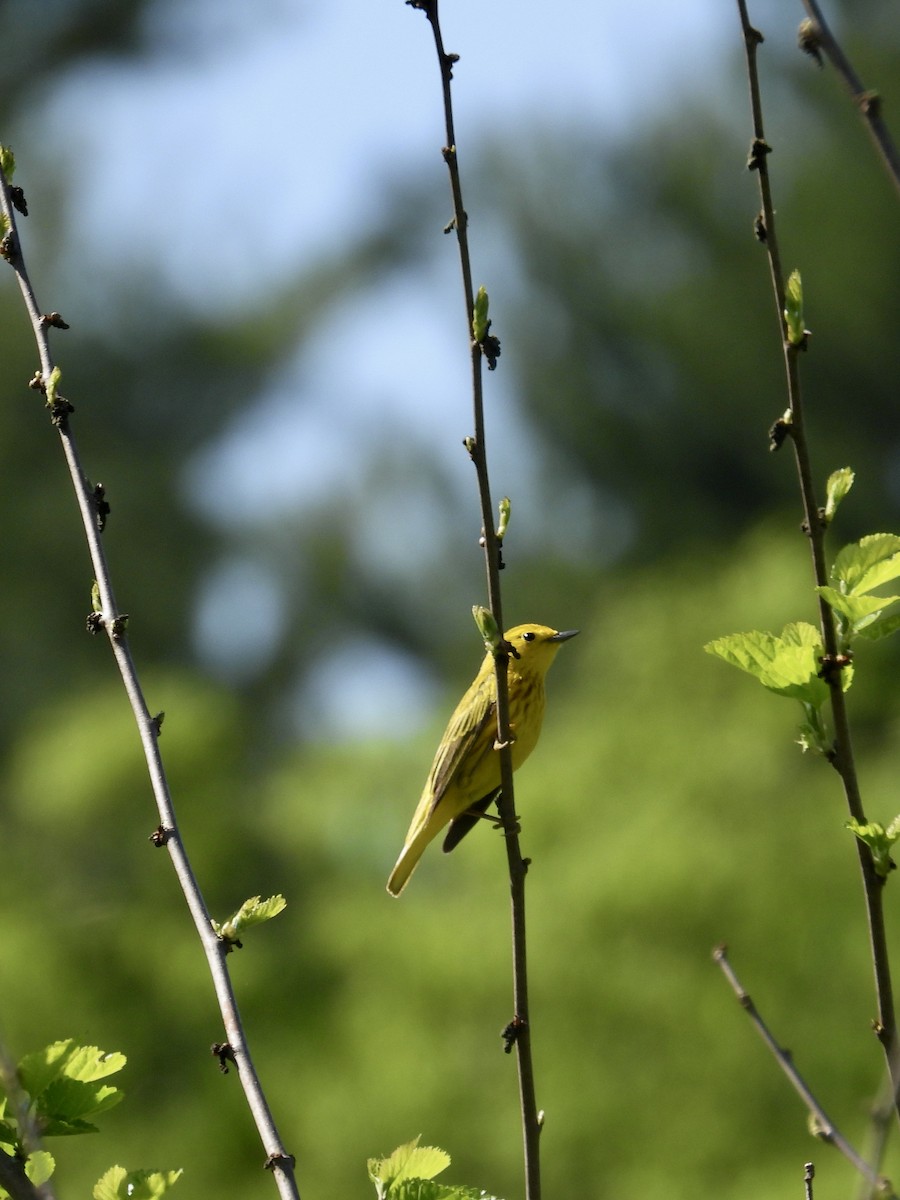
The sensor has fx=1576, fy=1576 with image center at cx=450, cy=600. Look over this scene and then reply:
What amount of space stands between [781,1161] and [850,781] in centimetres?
853

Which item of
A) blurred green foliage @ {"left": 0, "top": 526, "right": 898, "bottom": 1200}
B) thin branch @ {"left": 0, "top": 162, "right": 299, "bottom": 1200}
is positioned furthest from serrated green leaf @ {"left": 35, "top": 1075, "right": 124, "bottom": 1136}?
blurred green foliage @ {"left": 0, "top": 526, "right": 898, "bottom": 1200}

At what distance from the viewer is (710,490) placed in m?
20.2

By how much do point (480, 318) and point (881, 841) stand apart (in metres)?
0.84

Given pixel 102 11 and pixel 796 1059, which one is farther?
pixel 102 11

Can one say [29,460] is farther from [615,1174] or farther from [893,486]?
[615,1174]

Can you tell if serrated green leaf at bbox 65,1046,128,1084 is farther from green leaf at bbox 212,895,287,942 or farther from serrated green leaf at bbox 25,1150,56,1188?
green leaf at bbox 212,895,287,942

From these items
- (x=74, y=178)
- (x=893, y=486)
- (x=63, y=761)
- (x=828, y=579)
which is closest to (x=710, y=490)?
(x=893, y=486)

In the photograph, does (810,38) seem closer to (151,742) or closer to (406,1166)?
(151,742)

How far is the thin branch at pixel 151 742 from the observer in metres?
1.91

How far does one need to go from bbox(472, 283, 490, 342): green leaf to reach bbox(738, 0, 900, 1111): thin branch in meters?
0.40

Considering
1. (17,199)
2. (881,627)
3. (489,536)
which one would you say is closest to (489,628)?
(489,536)

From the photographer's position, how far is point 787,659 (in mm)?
1995

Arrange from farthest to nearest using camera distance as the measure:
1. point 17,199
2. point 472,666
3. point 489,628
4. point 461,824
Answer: point 472,666
point 461,824
point 17,199
point 489,628

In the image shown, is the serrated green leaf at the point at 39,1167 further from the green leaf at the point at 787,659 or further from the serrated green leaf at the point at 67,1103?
the green leaf at the point at 787,659
